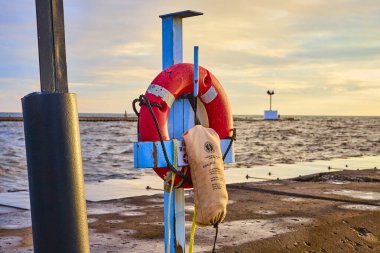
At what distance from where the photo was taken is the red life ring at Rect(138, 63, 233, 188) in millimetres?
3621

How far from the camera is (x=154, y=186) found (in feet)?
27.7

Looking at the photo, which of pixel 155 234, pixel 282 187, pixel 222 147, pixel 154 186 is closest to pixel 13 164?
pixel 154 186

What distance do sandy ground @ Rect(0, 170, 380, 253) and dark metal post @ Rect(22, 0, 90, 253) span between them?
66.0 inches

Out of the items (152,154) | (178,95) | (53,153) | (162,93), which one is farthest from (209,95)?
(53,153)

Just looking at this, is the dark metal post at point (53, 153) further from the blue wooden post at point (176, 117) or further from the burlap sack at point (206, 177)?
the blue wooden post at point (176, 117)

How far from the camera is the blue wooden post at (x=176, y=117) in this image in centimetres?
383

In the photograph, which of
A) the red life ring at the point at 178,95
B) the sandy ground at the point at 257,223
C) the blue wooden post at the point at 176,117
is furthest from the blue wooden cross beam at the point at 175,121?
the sandy ground at the point at 257,223

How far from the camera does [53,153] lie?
2.88 m

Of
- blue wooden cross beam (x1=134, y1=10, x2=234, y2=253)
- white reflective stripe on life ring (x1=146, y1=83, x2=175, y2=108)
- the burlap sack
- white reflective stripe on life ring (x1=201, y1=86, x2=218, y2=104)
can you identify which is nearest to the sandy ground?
blue wooden cross beam (x1=134, y1=10, x2=234, y2=253)

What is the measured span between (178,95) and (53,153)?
45.4 inches

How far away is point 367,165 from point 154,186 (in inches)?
227

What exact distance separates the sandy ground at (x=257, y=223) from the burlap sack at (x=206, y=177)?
1145mm

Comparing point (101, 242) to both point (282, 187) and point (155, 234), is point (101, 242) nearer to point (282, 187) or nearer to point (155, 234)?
point (155, 234)

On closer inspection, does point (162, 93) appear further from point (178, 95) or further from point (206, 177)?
point (206, 177)
